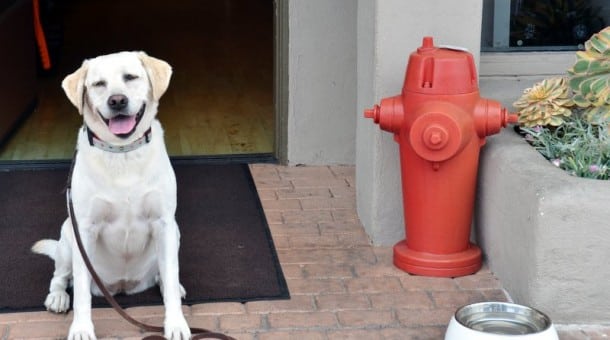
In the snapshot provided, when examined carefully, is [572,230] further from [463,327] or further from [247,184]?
[247,184]

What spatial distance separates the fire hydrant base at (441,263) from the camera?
4.74 meters

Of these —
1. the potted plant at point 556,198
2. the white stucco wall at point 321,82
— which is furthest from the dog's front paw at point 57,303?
the white stucco wall at point 321,82

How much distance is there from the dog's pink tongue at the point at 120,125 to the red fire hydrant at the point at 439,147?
49.3 inches

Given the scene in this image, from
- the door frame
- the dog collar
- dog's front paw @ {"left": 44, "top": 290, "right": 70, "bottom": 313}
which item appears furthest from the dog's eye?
the door frame

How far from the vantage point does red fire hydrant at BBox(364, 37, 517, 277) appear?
4.52m

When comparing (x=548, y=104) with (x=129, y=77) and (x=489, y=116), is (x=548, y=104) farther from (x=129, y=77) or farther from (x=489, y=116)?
(x=129, y=77)

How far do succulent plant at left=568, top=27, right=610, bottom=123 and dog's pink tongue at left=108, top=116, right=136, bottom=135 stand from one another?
202cm

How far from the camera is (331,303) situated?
4449 mm

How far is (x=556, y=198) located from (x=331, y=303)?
1.07 m

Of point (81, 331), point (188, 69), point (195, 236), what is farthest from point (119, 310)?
point (188, 69)

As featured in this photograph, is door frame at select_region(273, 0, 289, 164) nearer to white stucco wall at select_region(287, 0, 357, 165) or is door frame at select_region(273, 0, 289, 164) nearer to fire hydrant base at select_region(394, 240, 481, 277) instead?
white stucco wall at select_region(287, 0, 357, 165)

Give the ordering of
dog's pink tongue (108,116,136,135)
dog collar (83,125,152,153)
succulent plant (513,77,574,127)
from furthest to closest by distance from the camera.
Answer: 1. succulent plant (513,77,574,127)
2. dog collar (83,125,152,153)
3. dog's pink tongue (108,116,136,135)

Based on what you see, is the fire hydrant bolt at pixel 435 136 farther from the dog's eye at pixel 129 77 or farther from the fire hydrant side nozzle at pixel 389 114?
the dog's eye at pixel 129 77

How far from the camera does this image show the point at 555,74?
5.62m
